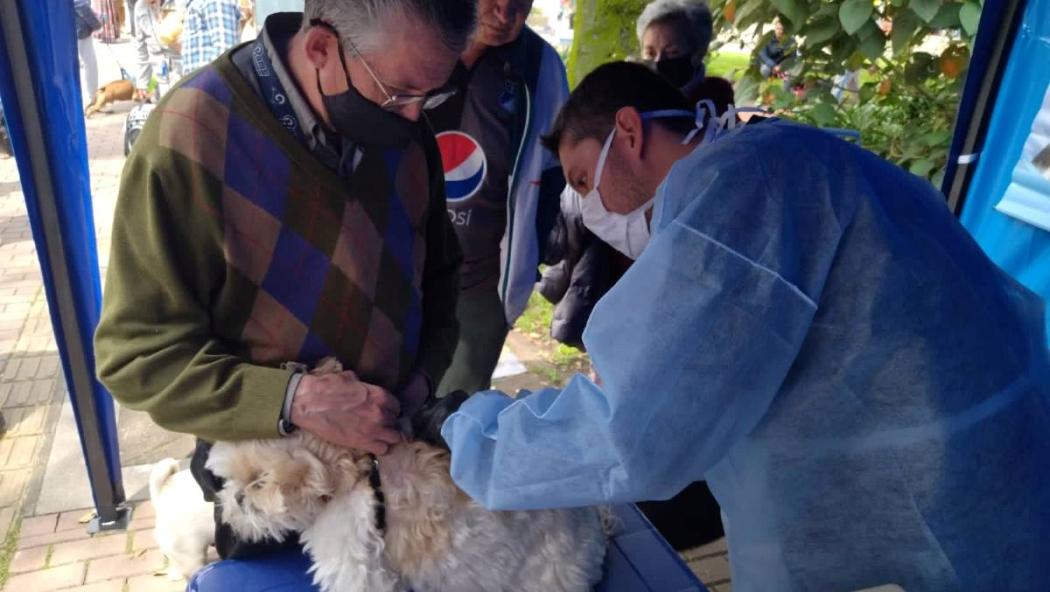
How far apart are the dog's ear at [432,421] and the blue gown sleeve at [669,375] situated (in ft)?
1.16

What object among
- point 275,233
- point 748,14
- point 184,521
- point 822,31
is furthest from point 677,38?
point 184,521

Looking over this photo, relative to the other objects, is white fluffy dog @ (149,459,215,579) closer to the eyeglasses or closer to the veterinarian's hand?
the veterinarian's hand

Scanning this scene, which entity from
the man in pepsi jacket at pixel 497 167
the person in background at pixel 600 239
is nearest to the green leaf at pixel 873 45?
the person in background at pixel 600 239

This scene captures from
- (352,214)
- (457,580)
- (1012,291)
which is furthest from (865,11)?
(457,580)

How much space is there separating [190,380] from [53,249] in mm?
1576

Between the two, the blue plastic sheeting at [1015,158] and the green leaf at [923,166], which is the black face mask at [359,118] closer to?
the blue plastic sheeting at [1015,158]

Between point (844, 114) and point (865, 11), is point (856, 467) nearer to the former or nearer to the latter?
point (865, 11)

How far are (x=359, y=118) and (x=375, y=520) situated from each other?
0.81 meters

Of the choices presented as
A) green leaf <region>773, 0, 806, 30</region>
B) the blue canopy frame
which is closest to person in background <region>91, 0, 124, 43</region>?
the blue canopy frame

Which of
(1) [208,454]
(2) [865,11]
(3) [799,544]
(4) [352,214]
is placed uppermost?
(2) [865,11]

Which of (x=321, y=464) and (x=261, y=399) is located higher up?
(x=261, y=399)

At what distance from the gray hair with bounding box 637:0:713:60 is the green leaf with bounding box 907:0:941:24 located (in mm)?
845

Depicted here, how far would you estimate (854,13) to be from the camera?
333 cm

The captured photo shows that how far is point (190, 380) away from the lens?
1.47 metres
